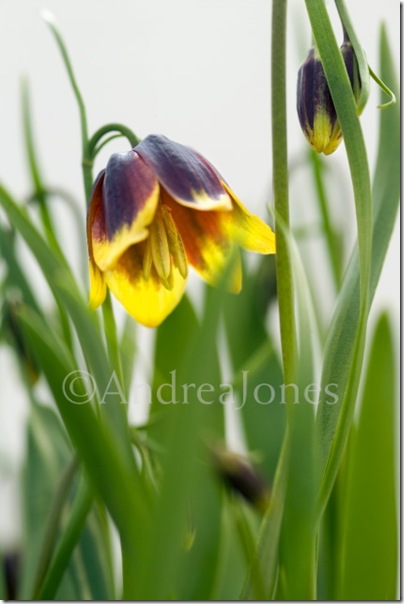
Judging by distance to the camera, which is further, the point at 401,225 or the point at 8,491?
the point at 8,491

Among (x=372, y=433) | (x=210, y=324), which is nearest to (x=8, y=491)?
(x=372, y=433)

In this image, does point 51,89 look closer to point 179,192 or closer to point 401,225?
point 401,225

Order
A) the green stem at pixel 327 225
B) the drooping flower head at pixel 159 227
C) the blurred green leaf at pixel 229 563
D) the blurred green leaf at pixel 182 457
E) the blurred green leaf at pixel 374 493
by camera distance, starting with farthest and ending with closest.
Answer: the green stem at pixel 327 225 < the blurred green leaf at pixel 229 563 < the blurred green leaf at pixel 374 493 < the drooping flower head at pixel 159 227 < the blurred green leaf at pixel 182 457

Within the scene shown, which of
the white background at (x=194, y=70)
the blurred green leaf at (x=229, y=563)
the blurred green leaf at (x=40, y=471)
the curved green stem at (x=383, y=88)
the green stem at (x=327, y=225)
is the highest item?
the white background at (x=194, y=70)

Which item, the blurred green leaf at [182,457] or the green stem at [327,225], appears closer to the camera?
the blurred green leaf at [182,457]

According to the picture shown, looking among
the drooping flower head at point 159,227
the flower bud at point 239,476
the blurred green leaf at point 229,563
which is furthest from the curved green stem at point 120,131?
the blurred green leaf at point 229,563

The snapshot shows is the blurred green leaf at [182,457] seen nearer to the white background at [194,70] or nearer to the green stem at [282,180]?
the green stem at [282,180]

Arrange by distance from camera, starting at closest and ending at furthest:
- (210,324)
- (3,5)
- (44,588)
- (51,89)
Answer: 1. (210,324)
2. (44,588)
3. (3,5)
4. (51,89)

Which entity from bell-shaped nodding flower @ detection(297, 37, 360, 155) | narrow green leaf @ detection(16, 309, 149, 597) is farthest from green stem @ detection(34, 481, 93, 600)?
bell-shaped nodding flower @ detection(297, 37, 360, 155)
